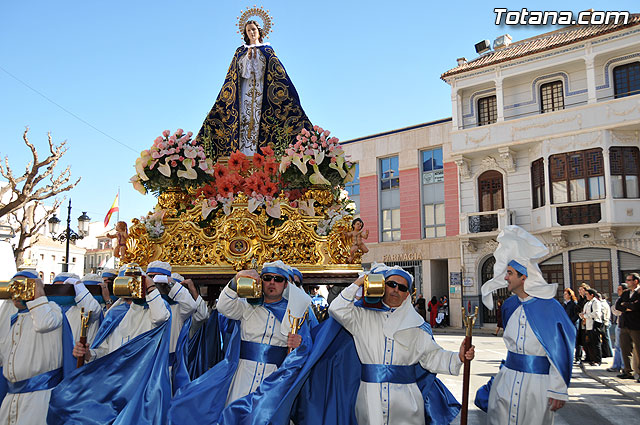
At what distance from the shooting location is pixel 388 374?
4.14 metres

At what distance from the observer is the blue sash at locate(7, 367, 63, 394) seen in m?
4.80

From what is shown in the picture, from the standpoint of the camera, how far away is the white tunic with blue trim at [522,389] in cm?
412

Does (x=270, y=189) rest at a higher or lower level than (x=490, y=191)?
lower

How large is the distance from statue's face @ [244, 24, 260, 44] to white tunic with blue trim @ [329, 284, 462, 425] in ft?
14.0

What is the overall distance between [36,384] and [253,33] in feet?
15.8

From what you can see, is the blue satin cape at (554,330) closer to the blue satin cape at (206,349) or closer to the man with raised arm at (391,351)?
the man with raised arm at (391,351)

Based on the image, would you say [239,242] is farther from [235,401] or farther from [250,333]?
[235,401]

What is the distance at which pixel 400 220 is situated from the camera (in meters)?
27.6

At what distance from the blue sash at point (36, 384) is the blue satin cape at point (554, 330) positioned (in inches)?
163

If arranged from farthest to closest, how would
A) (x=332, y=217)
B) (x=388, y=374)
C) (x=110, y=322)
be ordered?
1. (x=332, y=217)
2. (x=110, y=322)
3. (x=388, y=374)

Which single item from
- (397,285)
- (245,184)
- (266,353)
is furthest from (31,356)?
(397,285)

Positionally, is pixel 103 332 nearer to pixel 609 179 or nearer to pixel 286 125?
pixel 286 125

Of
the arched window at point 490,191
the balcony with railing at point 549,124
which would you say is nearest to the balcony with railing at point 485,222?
A: the arched window at point 490,191

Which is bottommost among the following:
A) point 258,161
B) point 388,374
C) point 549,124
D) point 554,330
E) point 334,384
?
point 334,384
